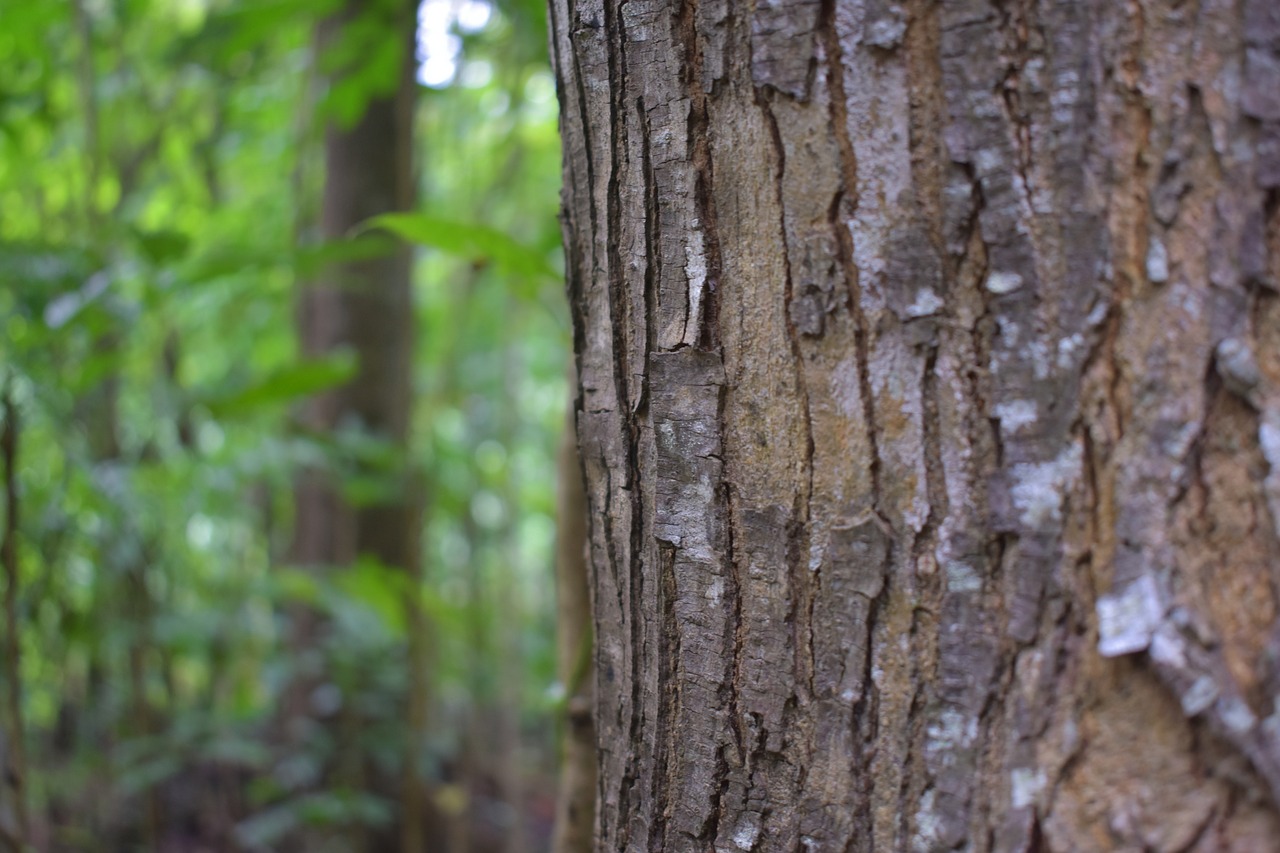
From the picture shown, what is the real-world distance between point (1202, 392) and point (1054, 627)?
0.16 meters

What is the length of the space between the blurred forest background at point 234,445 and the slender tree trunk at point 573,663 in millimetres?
58

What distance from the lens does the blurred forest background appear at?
1.83 meters

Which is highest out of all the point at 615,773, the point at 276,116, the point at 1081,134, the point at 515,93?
the point at 276,116

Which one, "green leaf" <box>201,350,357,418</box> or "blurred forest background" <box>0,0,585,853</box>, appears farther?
"blurred forest background" <box>0,0,585,853</box>

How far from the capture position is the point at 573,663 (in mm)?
1175

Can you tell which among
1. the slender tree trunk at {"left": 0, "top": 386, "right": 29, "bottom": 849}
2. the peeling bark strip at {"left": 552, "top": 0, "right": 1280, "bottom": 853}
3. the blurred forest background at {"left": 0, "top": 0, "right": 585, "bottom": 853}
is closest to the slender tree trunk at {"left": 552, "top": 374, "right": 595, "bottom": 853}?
the blurred forest background at {"left": 0, "top": 0, "right": 585, "bottom": 853}

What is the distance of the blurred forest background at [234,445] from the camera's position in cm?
183

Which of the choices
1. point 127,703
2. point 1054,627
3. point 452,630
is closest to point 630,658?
point 1054,627

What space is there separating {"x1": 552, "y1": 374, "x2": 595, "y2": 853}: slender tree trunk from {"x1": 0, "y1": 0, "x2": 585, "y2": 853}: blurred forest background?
0.06 meters

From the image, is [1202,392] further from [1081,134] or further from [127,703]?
[127,703]

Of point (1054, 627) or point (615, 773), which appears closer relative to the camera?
point (1054, 627)

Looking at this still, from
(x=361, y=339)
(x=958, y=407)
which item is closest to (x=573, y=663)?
(x=958, y=407)

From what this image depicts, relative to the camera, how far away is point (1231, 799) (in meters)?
0.53

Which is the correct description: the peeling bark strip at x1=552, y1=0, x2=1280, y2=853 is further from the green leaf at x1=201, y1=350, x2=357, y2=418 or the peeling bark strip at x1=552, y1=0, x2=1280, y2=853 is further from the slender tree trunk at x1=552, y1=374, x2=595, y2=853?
the green leaf at x1=201, y1=350, x2=357, y2=418
